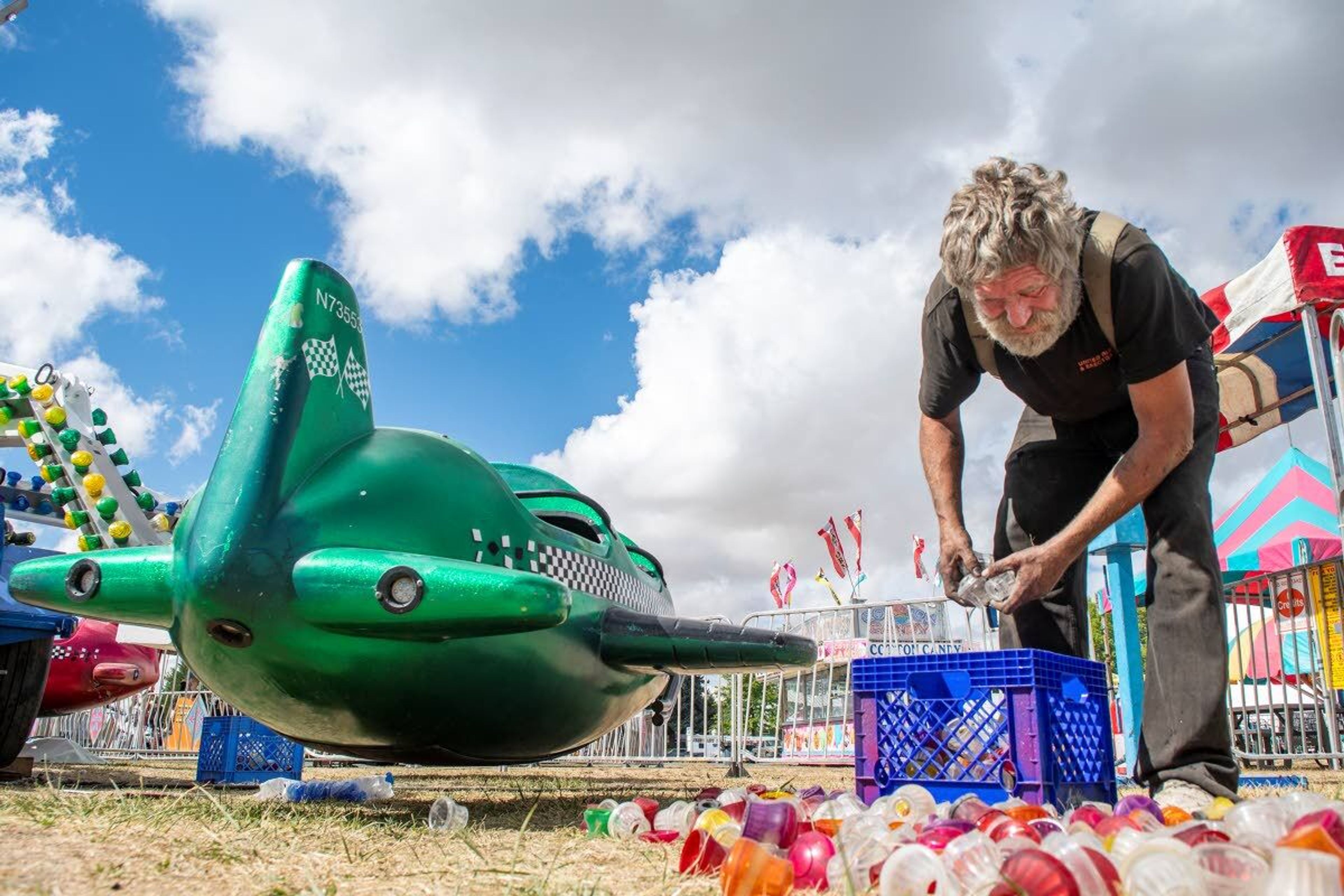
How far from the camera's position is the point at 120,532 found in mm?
9312

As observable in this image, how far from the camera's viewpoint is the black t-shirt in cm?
275

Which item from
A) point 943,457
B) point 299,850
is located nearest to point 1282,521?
point 943,457

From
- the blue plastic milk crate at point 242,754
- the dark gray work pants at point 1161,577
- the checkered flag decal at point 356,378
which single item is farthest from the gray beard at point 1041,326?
the blue plastic milk crate at point 242,754

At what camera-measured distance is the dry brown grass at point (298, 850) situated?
5.59 feet

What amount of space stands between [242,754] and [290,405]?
12.0ft

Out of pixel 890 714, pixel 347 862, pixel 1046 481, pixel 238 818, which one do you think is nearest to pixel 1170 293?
pixel 1046 481

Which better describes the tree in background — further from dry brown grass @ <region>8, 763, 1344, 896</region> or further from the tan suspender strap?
dry brown grass @ <region>8, 763, 1344, 896</region>

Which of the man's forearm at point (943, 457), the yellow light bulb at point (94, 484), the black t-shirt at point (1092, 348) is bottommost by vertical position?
the man's forearm at point (943, 457)

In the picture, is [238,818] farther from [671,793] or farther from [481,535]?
[671,793]

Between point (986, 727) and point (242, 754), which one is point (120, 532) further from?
point (986, 727)

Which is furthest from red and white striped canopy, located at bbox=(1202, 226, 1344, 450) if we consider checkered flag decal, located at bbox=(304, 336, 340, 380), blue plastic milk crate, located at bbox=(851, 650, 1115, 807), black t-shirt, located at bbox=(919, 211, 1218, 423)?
checkered flag decal, located at bbox=(304, 336, 340, 380)

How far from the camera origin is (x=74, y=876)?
1.71 meters

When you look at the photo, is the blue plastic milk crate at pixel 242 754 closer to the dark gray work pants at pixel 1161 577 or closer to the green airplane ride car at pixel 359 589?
the green airplane ride car at pixel 359 589

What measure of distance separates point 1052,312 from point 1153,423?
1.51 ft
